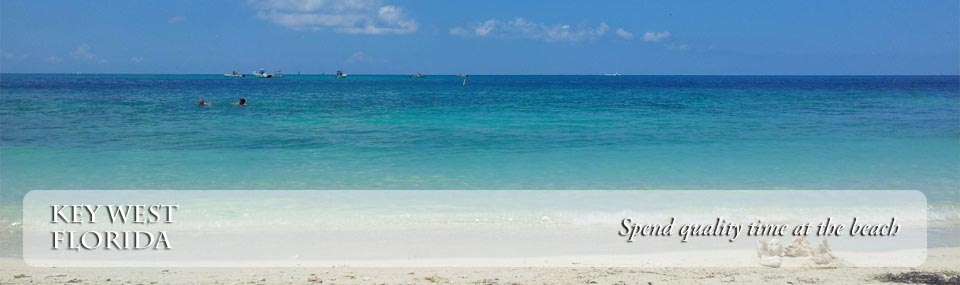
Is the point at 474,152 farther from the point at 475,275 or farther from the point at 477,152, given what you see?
the point at 475,275

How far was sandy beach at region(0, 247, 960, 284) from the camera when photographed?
6723 millimetres

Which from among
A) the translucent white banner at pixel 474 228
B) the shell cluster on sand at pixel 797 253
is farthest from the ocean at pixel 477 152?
the shell cluster on sand at pixel 797 253

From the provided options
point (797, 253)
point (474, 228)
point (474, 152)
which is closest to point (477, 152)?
point (474, 152)

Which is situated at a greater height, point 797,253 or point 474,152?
point 797,253

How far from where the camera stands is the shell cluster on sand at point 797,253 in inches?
295

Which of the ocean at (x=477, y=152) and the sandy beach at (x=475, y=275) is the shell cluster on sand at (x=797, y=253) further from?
the ocean at (x=477, y=152)

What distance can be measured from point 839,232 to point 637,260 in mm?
3144

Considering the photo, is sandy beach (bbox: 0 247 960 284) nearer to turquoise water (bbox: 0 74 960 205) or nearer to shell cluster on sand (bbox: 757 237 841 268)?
shell cluster on sand (bbox: 757 237 841 268)

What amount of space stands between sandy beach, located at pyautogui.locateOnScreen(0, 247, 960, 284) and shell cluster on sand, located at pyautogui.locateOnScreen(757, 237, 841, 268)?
0.27 meters

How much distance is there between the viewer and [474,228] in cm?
945

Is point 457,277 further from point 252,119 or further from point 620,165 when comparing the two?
point 252,119

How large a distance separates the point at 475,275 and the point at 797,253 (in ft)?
11.1

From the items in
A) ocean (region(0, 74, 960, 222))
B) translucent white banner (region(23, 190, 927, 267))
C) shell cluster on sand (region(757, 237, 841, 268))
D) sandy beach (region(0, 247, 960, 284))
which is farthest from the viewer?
ocean (region(0, 74, 960, 222))

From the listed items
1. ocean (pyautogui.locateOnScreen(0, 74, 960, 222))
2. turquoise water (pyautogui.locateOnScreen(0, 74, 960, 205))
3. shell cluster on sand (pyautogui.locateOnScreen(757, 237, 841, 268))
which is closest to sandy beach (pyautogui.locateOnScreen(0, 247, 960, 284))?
shell cluster on sand (pyautogui.locateOnScreen(757, 237, 841, 268))
